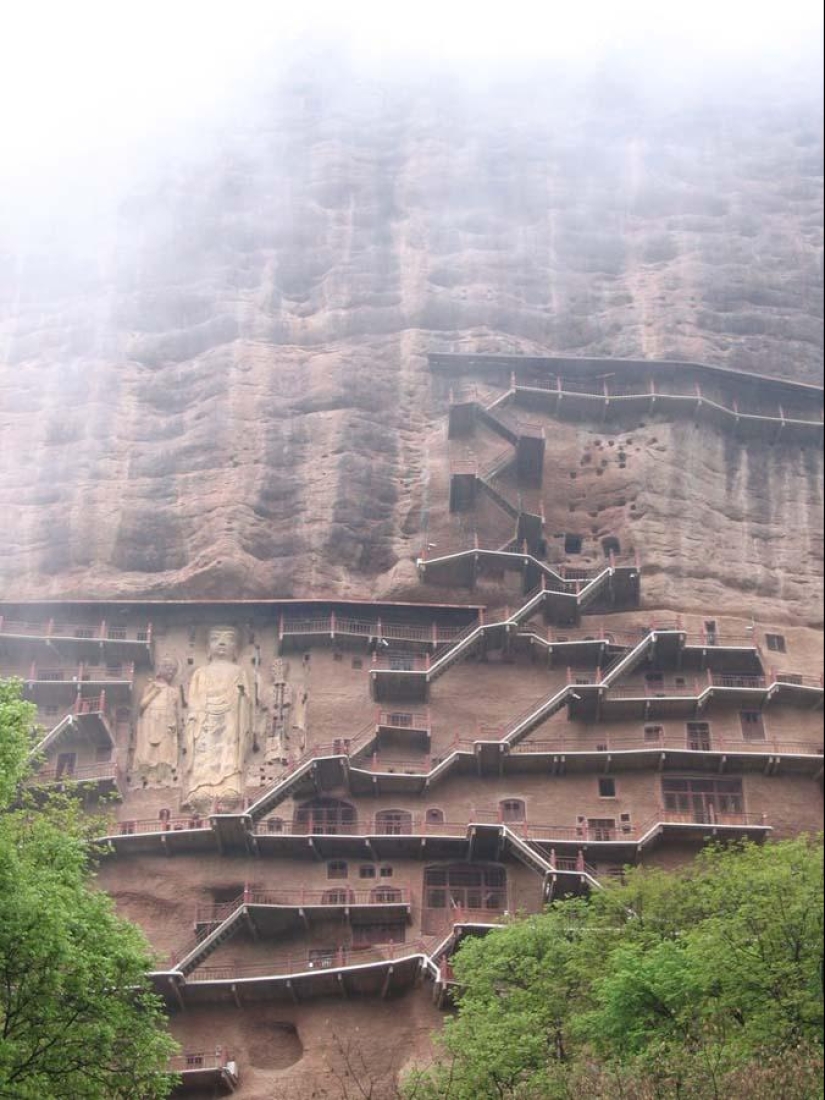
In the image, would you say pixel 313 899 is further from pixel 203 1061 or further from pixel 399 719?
pixel 399 719

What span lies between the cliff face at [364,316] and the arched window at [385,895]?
32.1 ft

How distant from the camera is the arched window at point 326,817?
136 ft

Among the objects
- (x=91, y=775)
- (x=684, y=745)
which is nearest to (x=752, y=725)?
Result: (x=684, y=745)

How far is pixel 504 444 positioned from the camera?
5069 cm

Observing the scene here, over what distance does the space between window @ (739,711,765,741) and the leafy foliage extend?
8078mm

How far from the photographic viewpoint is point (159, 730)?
42906 millimetres

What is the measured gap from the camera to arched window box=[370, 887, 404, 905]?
40156 mm

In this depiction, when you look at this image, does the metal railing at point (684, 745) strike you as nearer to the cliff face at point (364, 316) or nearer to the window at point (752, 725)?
A: the window at point (752, 725)

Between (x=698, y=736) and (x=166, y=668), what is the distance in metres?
15.5

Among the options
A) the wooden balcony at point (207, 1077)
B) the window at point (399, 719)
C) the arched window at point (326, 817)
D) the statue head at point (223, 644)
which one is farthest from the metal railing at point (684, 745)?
the wooden balcony at point (207, 1077)

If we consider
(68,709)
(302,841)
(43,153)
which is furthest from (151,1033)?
(43,153)

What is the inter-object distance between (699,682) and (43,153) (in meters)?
33.6

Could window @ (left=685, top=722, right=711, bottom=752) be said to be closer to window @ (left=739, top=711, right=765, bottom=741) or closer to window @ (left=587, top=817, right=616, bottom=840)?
window @ (left=739, top=711, right=765, bottom=741)

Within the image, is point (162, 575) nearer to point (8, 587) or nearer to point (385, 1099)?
point (8, 587)
